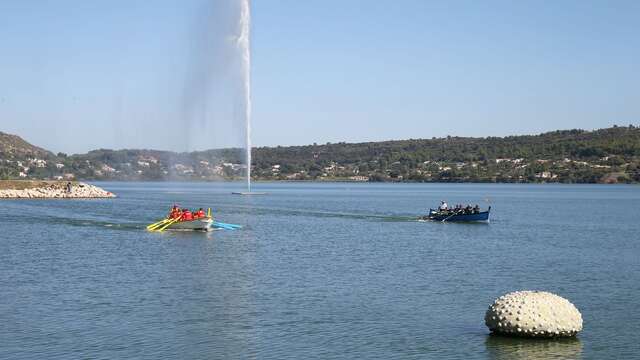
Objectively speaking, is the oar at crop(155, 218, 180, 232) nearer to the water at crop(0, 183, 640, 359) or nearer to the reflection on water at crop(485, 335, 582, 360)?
the water at crop(0, 183, 640, 359)

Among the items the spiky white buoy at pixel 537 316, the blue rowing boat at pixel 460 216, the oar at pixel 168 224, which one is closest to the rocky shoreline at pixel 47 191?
the oar at pixel 168 224

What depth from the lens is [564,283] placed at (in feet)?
124

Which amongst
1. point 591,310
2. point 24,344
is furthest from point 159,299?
point 591,310

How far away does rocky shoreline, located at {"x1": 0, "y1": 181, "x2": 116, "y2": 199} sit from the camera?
443ft

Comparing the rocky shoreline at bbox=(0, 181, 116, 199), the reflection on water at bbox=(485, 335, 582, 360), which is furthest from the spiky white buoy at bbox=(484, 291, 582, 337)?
the rocky shoreline at bbox=(0, 181, 116, 199)

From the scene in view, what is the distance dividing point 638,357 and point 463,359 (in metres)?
4.99

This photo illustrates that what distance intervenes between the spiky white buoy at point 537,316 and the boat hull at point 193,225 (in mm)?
46714

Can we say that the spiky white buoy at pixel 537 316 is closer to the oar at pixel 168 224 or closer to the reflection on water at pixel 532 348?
the reflection on water at pixel 532 348

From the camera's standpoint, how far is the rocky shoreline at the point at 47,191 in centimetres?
13512

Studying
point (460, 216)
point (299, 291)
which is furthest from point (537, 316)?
point (460, 216)

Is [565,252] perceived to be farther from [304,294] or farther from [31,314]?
[31,314]

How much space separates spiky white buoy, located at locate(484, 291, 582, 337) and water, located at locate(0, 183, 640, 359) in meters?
0.44

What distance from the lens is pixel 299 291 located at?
3491 cm

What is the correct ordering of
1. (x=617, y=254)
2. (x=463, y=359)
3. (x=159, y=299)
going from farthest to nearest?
1. (x=617, y=254)
2. (x=159, y=299)
3. (x=463, y=359)
